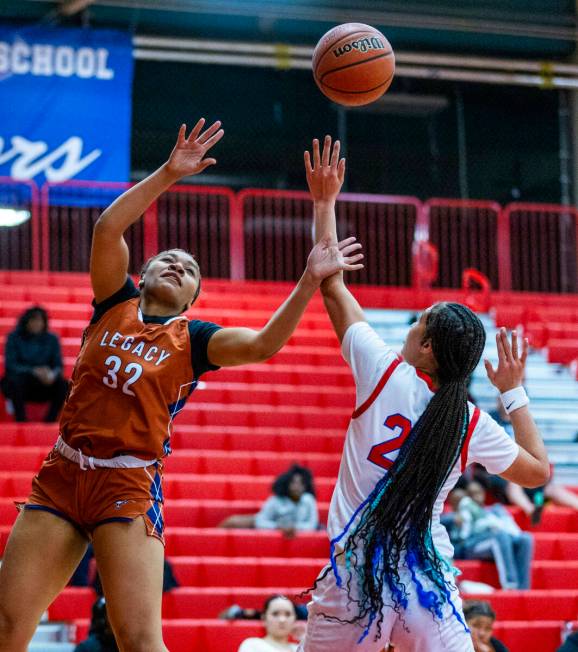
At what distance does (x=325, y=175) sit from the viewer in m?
4.66

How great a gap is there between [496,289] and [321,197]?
13551 millimetres

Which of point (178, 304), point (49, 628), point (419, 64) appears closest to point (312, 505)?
point (49, 628)

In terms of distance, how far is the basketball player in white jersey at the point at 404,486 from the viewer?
387 centimetres

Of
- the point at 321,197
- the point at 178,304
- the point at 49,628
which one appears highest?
the point at 321,197

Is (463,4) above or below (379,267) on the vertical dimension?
above

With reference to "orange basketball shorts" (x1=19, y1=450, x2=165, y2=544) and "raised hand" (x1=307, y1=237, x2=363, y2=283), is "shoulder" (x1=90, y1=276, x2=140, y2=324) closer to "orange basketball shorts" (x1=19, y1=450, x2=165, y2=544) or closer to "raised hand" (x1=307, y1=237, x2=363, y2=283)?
"orange basketball shorts" (x1=19, y1=450, x2=165, y2=544)

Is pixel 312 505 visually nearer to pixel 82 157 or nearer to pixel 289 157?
pixel 82 157

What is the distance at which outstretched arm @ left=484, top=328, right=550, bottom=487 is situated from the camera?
14.1ft

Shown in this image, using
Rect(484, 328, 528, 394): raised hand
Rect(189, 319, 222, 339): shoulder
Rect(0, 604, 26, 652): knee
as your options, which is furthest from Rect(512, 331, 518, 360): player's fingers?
Rect(0, 604, 26, 652): knee

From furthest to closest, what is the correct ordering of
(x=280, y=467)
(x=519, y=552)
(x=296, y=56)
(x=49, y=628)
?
(x=296, y=56)
(x=280, y=467)
(x=519, y=552)
(x=49, y=628)

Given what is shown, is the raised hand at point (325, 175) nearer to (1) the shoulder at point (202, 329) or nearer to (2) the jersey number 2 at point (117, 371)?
(1) the shoulder at point (202, 329)

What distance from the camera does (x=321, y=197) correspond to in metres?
4.64

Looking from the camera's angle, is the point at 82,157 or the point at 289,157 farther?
the point at 289,157

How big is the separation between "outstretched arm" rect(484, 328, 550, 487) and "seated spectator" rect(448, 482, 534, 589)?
5.30 m
